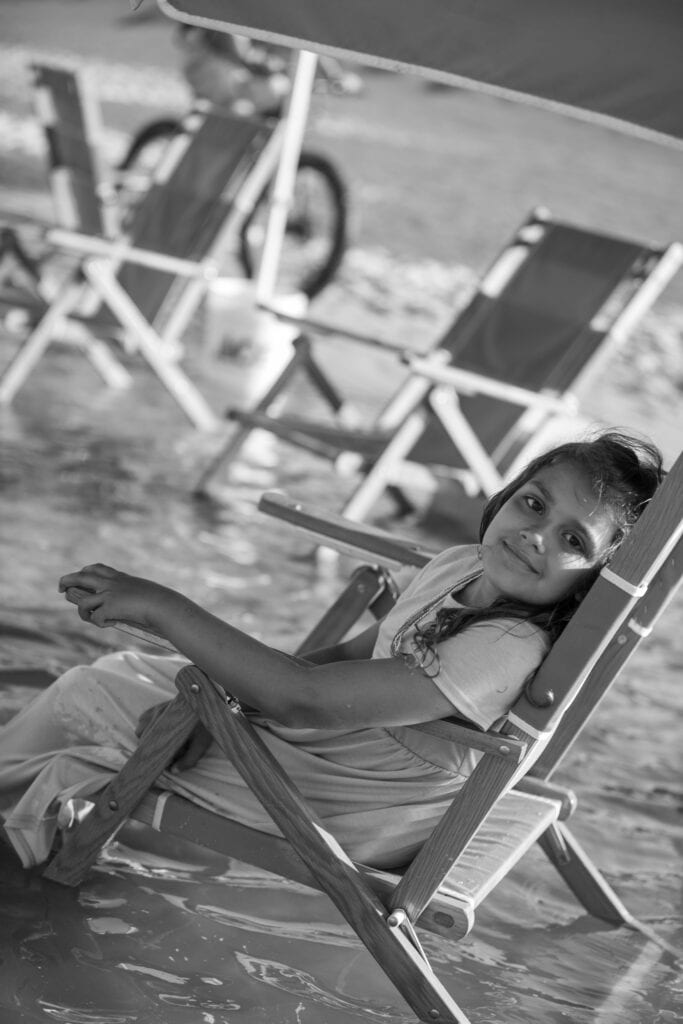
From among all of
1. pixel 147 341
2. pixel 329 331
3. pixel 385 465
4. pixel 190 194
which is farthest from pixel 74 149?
pixel 385 465

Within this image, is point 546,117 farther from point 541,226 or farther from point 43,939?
point 43,939

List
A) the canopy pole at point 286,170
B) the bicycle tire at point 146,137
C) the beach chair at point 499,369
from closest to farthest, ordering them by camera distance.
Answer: the beach chair at point 499,369 → the canopy pole at point 286,170 → the bicycle tire at point 146,137

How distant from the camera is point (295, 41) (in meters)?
2.06

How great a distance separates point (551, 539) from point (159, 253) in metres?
3.65

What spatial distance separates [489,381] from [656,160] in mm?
14946

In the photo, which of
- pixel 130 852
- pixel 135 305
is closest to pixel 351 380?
pixel 135 305

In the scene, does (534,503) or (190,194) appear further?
(190,194)

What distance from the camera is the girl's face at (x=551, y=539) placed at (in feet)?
6.56

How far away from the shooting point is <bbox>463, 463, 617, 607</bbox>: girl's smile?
2.00m

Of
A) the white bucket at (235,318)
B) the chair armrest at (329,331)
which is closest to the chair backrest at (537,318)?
the chair armrest at (329,331)

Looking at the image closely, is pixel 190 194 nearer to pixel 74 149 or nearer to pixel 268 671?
pixel 74 149

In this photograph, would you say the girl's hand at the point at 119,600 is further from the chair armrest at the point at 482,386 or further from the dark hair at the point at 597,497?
the chair armrest at the point at 482,386

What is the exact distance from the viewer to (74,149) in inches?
232

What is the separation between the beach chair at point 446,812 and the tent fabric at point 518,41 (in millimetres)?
549
